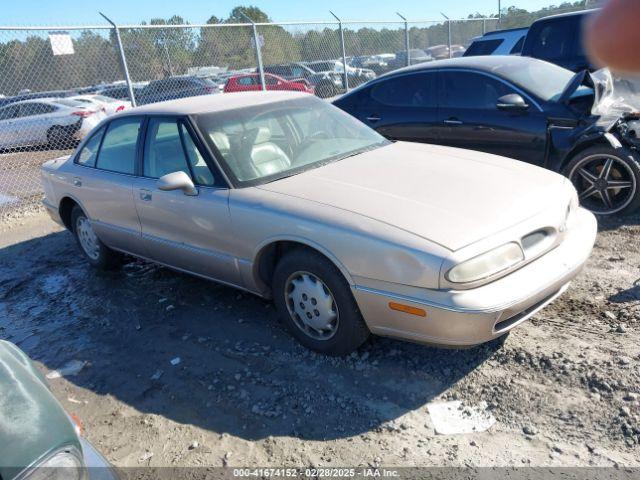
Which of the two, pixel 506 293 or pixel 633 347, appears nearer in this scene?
pixel 506 293

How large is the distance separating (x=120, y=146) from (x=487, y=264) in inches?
134

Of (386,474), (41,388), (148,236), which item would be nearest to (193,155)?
(148,236)

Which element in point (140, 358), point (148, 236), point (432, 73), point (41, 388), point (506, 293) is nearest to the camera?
point (41, 388)

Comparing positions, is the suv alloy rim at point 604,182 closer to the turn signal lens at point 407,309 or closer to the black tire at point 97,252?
the turn signal lens at point 407,309

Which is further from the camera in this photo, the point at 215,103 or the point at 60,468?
the point at 215,103

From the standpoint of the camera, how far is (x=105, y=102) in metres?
14.6

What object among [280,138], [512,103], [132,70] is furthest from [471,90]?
[132,70]

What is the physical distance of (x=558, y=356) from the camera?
3166mm

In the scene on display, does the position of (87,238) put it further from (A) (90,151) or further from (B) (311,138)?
(B) (311,138)

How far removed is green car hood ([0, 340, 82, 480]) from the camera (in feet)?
5.78

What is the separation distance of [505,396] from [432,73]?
430cm

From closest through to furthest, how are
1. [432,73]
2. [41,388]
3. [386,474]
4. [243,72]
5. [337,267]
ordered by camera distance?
[41,388], [386,474], [337,267], [432,73], [243,72]

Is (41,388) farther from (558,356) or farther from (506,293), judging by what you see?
(558,356)

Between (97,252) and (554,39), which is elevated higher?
(554,39)
